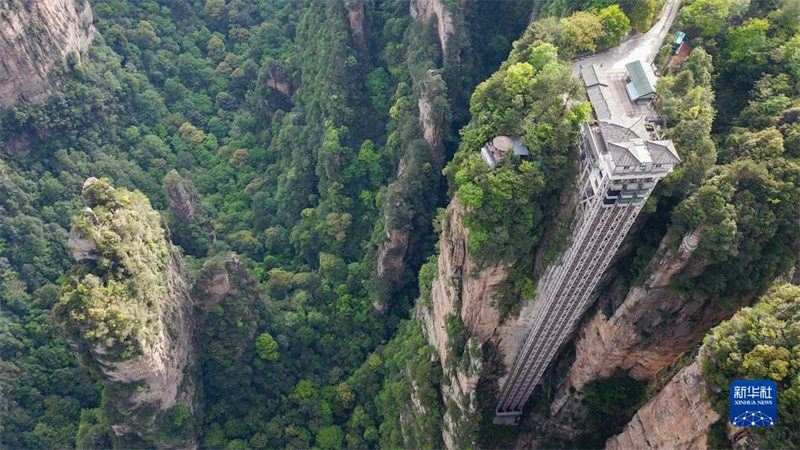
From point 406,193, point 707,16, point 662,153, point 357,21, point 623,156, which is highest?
point 707,16

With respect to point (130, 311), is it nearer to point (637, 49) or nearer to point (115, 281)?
point (115, 281)

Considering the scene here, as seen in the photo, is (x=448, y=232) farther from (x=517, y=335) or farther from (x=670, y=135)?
(x=670, y=135)

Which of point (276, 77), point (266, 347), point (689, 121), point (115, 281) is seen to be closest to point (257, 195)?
point (276, 77)

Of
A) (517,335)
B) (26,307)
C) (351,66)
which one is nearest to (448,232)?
(517,335)

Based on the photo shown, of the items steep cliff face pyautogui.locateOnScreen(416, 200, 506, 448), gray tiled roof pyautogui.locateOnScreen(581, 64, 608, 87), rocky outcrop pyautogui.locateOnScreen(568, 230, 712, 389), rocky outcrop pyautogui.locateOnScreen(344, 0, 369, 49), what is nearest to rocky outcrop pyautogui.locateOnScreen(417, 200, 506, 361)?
steep cliff face pyautogui.locateOnScreen(416, 200, 506, 448)

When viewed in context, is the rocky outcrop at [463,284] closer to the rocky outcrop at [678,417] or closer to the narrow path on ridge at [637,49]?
the rocky outcrop at [678,417]

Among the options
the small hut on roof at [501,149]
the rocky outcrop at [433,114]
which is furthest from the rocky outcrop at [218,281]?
the small hut on roof at [501,149]

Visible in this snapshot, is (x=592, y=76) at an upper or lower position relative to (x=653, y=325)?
upper
